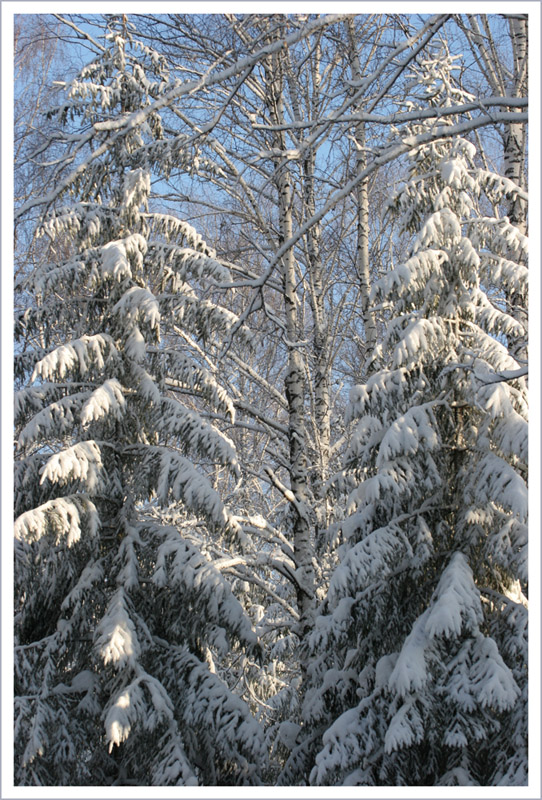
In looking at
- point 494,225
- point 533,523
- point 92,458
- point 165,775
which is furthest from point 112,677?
point 494,225

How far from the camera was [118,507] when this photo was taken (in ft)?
22.1

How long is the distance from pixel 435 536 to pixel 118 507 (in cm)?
277

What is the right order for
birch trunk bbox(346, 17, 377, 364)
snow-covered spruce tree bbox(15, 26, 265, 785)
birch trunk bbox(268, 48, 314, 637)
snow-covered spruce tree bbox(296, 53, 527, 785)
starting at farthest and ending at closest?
1. birch trunk bbox(346, 17, 377, 364)
2. birch trunk bbox(268, 48, 314, 637)
3. snow-covered spruce tree bbox(15, 26, 265, 785)
4. snow-covered spruce tree bbox(296, 53, 527, 785)

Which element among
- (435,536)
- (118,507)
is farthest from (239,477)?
(435,536)

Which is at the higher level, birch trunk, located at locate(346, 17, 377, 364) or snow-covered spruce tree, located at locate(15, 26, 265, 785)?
birch trunk, located at locate(346, 17, 377, 364)

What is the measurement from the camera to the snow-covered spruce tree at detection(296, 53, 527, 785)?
494 cm

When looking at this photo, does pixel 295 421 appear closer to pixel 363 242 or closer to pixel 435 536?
pixel 363 242

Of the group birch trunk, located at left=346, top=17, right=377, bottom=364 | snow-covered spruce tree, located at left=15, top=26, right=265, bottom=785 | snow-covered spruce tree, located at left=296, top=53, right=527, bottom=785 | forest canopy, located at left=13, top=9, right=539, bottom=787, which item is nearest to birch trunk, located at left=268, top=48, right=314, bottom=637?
forest canopy, located at left=13, top=9, right=539, bottom=787

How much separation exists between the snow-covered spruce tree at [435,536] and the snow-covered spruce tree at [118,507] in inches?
39.4

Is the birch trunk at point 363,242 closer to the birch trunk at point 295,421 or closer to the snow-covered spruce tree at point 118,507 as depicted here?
the birch trunk at point 295,421

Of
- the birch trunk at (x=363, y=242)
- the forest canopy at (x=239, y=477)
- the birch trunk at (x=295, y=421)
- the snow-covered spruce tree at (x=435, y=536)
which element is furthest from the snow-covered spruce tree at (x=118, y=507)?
the birch trunk at (x=363, y=242)

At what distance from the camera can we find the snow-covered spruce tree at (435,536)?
4941 millimetres

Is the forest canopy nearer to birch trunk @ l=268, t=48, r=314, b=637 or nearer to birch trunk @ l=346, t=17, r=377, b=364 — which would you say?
birch trunk @ l=268, t=48, r=314, b=637

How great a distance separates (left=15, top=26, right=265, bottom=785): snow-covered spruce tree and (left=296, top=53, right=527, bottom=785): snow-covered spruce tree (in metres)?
1.00
